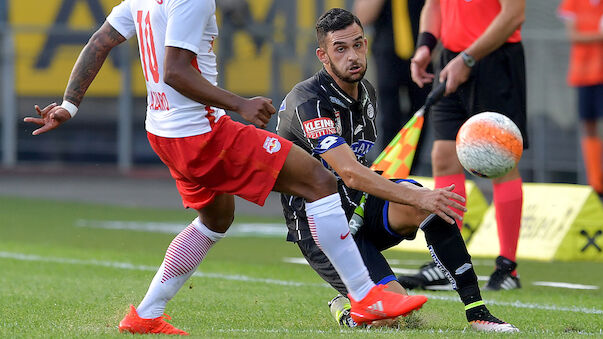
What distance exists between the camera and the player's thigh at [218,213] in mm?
5410

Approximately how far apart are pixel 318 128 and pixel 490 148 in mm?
874

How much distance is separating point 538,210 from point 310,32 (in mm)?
9662

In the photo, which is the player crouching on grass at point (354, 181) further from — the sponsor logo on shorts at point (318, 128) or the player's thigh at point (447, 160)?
the player's thigh at point (447, 160)

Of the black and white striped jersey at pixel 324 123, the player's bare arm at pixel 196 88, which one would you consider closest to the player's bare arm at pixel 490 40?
the black and white striped jersey at pixel 324 123

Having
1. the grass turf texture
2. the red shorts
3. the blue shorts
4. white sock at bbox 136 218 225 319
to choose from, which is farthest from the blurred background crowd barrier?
the red shorts

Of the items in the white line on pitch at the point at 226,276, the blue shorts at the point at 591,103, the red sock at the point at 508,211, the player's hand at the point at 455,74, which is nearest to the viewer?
the white line on pitch at the point at 226,276

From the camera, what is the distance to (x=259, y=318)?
230 inches

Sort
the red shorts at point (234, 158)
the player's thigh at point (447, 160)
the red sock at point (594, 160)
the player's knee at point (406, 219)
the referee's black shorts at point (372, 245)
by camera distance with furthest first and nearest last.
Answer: the red sock at point (594, 160) → the player's thigh at point (447, 160) → the referee's black shorts at point (372, 245) → the player's knee at point (406, 219) → the red shorts at point (234, 158)

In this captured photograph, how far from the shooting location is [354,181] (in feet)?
17.2

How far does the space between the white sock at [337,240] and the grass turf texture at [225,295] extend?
230mm

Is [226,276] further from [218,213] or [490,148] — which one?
[490,148]

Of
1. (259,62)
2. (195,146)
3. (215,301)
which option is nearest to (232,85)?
(259,62)

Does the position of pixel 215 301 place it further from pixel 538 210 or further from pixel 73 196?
pixel 73 196

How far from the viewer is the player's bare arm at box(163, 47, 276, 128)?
189 inches
